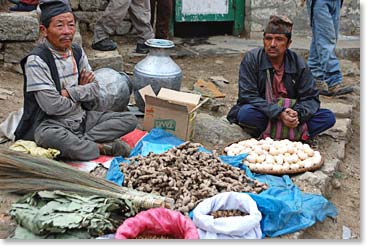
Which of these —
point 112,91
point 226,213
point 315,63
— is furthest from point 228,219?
point 315,63

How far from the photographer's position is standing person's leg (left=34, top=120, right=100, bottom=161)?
13.8ft

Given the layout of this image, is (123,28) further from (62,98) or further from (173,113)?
(62,98)

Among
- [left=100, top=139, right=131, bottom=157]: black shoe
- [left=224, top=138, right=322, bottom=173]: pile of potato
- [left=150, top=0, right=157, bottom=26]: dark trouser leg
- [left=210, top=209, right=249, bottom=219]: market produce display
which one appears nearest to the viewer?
[left=210, top=209, right=249, bottom=219]: market produce display

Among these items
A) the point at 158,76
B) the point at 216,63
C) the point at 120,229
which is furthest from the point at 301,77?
the point at 216,63

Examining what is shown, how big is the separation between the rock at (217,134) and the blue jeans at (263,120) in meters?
0.16

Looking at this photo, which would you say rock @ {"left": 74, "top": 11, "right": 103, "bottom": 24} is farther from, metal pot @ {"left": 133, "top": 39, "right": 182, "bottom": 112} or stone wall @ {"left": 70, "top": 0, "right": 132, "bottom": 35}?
metal pot @ {"left": 133, "top": 39, "right": 182, "bottom": 112}

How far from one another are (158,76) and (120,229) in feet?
7.30

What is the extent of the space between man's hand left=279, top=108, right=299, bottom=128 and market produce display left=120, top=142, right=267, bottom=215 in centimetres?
76

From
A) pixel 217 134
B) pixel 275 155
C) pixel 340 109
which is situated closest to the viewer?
pixel 275 155

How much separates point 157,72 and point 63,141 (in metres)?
1.33

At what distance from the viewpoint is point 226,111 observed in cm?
598

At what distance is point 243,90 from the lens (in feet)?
16.1

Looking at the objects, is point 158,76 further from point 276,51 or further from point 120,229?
point 120,229

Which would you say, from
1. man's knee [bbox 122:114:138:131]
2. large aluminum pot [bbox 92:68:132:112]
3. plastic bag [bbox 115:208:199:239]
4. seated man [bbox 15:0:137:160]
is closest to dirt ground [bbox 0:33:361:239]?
seated man [bbox 15:0:137:160]
